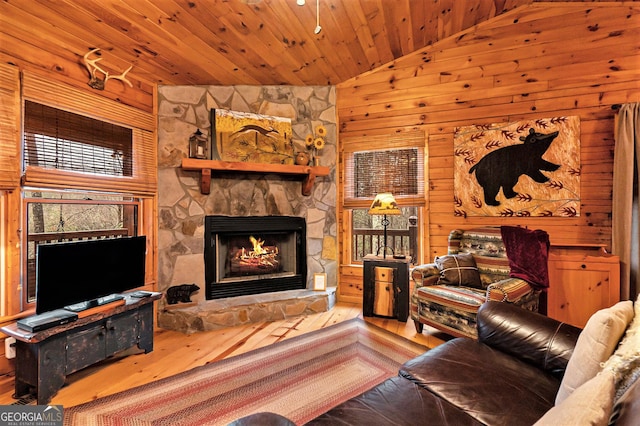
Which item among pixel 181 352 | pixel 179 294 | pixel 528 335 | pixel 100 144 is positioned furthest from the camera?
pixel 179 294

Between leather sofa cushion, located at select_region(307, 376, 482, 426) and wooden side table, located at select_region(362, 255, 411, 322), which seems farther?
wooden side table, located at select_region(362, 255, 411, 322)

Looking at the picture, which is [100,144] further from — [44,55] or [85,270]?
[85,270]

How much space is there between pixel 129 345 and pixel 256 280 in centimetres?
143

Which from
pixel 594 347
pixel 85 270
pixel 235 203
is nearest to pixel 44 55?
pixel 85 270

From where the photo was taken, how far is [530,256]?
108 inches

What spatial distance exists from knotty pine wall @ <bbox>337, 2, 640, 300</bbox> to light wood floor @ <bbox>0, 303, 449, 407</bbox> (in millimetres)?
943

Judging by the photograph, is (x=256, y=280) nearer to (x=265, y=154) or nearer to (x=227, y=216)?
(x=227, y=216)

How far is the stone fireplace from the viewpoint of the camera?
10.7 feet

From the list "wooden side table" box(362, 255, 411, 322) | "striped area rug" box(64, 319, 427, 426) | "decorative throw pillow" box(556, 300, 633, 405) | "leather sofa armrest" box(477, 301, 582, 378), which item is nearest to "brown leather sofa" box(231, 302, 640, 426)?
"leather sofa armrest" box(477, 301, 582, 378)

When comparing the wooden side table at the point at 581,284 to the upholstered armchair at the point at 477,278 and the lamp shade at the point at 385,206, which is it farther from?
the lamp shade at the point at 385,206

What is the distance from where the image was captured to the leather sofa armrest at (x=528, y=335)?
1.50 meters

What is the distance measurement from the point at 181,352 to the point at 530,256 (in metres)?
3.18

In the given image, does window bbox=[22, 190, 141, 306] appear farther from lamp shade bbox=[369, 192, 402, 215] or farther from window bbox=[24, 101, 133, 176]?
lamp shade bbox=[369, 192, 402, 215]

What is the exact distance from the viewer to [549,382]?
4.70 ft
